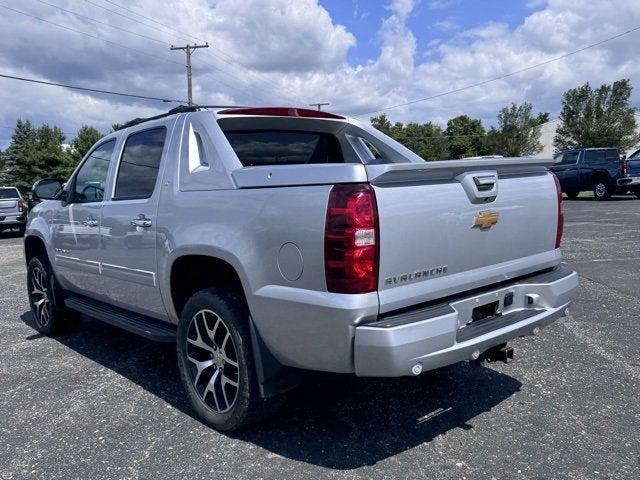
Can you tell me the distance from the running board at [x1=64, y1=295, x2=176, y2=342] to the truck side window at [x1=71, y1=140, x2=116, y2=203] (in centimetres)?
88

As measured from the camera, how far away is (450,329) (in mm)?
2752

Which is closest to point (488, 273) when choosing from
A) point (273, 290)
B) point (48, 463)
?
point (273, 290)

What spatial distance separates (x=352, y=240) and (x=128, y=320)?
2.33m

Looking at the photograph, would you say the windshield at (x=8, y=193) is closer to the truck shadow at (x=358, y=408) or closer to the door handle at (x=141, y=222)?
the truck shadow at (x=358, y=408)

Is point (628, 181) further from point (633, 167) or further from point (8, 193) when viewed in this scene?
point (8, 193)

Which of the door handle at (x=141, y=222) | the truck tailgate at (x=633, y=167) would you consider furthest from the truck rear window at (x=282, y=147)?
the truck tailgate at (x=633, y=167)

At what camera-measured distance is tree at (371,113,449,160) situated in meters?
63.5

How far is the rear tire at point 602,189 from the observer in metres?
20.9

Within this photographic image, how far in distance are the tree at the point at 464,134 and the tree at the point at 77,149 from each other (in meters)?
40.7

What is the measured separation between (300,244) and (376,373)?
0.71 m

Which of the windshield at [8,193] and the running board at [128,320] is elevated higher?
the windshield at [8,193]

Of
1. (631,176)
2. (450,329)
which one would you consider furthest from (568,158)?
(450,329)

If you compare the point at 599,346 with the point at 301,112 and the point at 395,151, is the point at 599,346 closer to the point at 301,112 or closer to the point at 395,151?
the point at 395,151

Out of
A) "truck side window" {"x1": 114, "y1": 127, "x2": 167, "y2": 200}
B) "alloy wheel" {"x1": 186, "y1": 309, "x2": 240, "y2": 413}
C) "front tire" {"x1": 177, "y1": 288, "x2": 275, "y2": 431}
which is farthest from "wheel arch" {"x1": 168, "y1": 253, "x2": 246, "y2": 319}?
"truck side window" {"x1": 114, "y1": 127, "x2": 167, "y2": 200}
